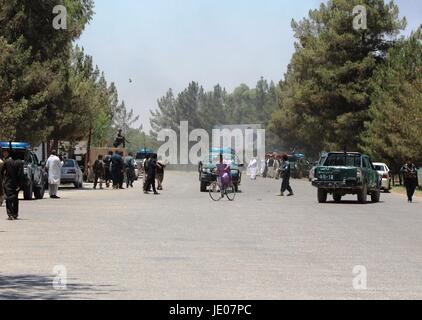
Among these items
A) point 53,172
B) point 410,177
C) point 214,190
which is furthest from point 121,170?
point 410,177

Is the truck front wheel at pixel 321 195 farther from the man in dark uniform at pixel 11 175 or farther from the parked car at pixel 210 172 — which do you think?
the man in dark uniform at pixel 11 175

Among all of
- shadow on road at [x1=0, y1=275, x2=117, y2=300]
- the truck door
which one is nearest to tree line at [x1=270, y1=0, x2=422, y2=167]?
the truck door

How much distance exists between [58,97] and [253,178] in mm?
22504

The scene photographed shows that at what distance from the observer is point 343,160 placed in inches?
1502

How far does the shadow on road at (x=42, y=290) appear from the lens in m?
11.0

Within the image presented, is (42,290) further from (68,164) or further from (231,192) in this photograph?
(68,164)

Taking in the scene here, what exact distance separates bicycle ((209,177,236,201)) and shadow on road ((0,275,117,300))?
23.9 meters

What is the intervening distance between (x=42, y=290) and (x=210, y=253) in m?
5.16

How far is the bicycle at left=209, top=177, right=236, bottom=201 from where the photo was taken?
36531mm

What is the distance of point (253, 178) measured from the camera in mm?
73812

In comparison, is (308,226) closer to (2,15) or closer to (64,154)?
(2,15)
